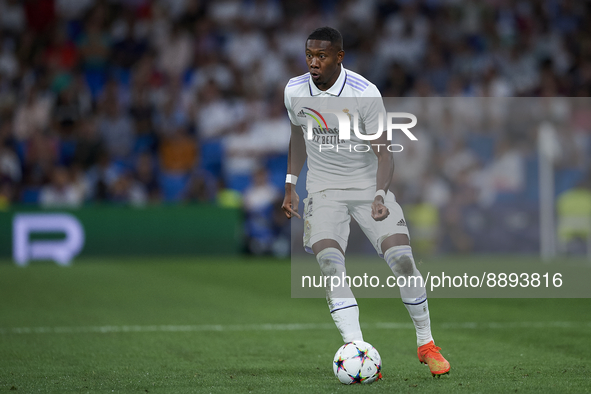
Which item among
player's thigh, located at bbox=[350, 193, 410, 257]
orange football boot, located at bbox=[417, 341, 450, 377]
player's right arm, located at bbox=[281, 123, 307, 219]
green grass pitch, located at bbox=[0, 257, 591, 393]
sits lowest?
green grass pitch, located at bbox=[0, 257, 591, 393]

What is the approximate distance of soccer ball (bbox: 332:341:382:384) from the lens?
Result: 486cm

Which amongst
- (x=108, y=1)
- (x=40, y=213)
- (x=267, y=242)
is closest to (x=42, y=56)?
(x=108, y=1)

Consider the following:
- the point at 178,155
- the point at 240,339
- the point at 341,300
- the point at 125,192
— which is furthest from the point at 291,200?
the point at 178,155

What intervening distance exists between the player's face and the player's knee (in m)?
1.21

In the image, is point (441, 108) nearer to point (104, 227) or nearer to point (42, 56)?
point (104, 227)

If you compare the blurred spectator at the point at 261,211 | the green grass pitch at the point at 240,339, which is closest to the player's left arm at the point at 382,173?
the green grass pitch at the point at 240,339

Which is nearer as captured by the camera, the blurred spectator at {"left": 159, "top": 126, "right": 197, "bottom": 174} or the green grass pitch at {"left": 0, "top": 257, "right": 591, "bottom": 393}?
the green grass pitch at {"left": 0, "top": 257, "right": 591, "bottom": 393}

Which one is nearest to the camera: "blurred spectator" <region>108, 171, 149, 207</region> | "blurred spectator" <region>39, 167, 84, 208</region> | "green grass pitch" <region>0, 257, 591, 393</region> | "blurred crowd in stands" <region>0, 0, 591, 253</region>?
"green grass pitch" <region>0, 257, 591, 393</region>

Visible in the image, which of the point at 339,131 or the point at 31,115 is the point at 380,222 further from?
the point at 31,115

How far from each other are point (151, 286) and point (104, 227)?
3874 mm

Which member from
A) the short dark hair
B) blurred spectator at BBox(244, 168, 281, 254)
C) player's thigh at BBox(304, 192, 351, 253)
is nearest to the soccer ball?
player's thigh at BBox(304, 192, 351, 253)

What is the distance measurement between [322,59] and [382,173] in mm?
792

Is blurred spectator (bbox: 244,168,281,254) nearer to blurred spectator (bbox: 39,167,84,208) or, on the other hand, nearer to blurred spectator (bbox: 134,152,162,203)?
blurred spectator (bbox: 134,152,162,203)

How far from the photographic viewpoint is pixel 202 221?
48.0ft
